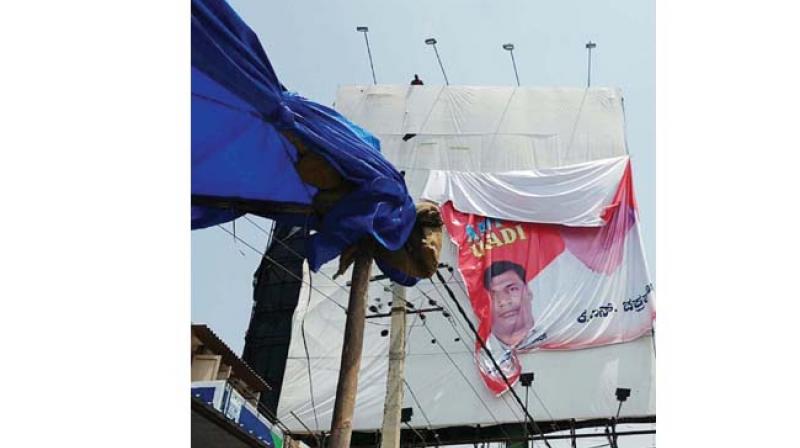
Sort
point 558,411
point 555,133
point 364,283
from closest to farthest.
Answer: point 364,283, point 558,411, point 555,133

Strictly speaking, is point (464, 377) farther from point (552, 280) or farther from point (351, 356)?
point (351, 356)

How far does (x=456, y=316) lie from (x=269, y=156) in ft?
40.4

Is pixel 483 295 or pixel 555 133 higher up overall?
pixel 555 133

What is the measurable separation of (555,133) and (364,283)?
14136 mm

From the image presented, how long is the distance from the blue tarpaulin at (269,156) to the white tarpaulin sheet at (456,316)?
9889 millimetres

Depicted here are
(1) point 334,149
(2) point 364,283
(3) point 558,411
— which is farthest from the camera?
(3) point 558,411

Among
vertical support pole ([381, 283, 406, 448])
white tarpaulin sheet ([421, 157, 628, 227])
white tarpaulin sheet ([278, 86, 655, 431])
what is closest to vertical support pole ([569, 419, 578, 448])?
white tarpaulin sheet ([278, 86, 655, 431])

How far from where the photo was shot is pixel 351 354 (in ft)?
10.0

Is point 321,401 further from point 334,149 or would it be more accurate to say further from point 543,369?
point 334,149

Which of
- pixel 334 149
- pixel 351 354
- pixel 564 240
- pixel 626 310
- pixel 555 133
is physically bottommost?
pixel 351 354

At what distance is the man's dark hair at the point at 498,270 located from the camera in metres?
14.6

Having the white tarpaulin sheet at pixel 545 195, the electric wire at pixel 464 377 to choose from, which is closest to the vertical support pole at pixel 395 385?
the electric wire at pixel 464 377

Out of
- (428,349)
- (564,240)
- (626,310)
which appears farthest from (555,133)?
(428,349)

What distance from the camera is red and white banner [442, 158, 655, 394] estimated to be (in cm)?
1440
